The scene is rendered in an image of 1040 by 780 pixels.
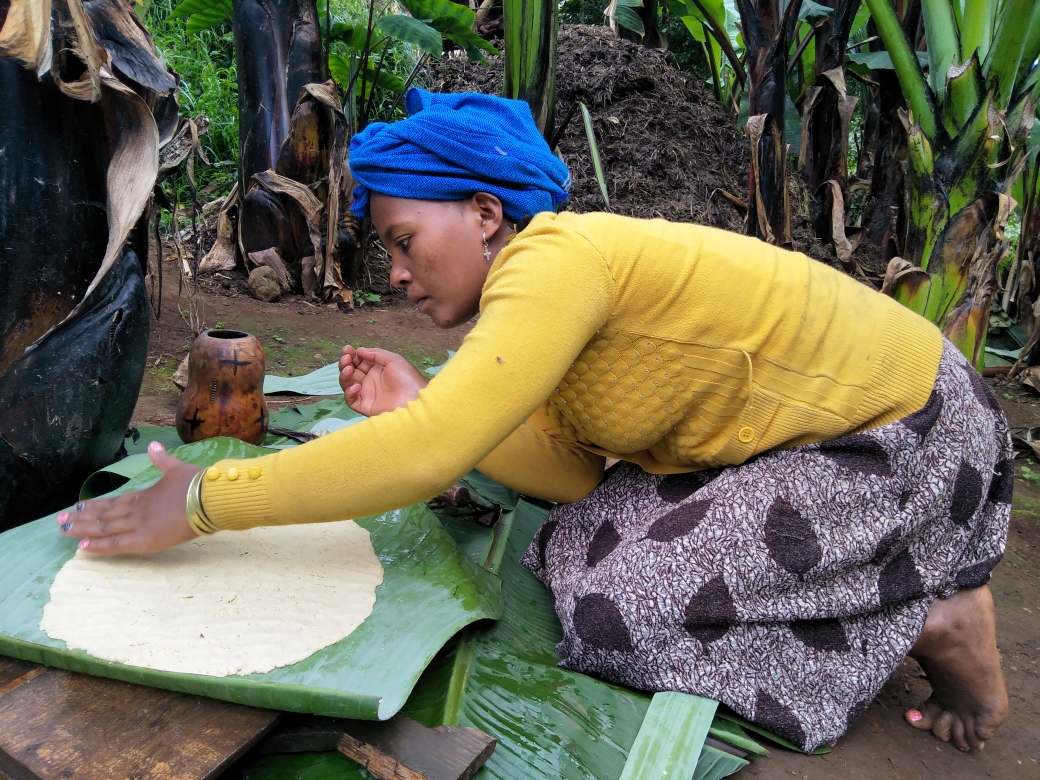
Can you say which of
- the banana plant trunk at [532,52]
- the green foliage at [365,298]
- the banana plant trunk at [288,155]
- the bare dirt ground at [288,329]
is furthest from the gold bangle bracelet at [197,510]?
the green foliage at [365,298]

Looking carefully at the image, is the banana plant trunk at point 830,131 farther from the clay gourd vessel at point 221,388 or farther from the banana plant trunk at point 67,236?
the banana plant trunk at point 67,236

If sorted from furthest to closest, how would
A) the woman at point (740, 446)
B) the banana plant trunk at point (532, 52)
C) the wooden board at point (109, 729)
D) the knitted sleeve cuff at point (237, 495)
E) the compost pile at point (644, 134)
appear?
1. the compost pile at point (644, 134)
2. the banana plant trunk at point (532, 52)
3. the woman at point (740, 446)
4. the knitted sleeve cuff at point (237, 495)
5. the wooden board at point (109, 729)

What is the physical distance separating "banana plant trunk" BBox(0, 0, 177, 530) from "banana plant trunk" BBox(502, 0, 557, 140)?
1.47 m

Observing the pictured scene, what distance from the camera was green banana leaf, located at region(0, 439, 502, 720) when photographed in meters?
1.01

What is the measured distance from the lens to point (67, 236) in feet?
5.04

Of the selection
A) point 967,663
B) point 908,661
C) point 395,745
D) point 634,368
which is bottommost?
point 908,661

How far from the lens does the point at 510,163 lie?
4.31ft

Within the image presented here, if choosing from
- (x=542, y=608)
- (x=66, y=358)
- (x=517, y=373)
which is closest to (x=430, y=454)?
(x=517, y=373)

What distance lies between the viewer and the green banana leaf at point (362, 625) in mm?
1008

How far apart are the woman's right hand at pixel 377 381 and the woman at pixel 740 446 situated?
20cm

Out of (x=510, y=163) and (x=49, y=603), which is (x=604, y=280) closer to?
(x=510, y=163)

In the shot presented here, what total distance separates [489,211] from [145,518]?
A: 2.36 feet

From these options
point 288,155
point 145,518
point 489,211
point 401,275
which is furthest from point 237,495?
point 288,155

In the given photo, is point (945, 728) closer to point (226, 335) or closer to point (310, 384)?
point (226, 335)
